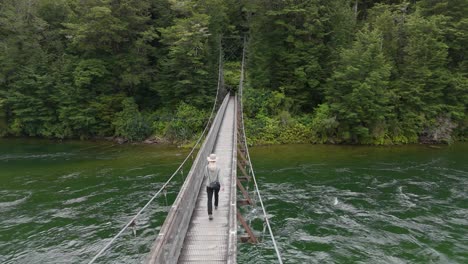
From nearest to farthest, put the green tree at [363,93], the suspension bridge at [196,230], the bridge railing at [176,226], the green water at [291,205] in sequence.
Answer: the bridge railing at [176,226] → the suspension bridge at [196,230] → the green water at [291,205] → the green tree at [363,93]

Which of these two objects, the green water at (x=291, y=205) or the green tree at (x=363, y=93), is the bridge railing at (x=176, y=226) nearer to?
the green water at (x=291, y=205)

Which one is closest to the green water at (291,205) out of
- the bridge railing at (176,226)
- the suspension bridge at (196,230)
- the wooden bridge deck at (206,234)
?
the wooden bridge deck at (206,234)

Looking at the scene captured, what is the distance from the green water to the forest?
143 inches

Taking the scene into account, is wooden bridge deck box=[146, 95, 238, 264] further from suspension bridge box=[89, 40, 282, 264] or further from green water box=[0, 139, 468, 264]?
green water box=[0, 139, 468, 264]

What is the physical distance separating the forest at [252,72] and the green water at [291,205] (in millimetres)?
3639

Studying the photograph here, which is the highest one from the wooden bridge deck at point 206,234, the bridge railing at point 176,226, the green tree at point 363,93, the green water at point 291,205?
the green tree at point 363,93

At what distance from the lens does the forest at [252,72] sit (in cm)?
2212

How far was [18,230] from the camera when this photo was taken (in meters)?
10.5

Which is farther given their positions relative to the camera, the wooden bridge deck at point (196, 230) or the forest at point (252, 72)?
the forest at point (252, 72)

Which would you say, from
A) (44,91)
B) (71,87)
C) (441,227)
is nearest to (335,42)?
(441,227)

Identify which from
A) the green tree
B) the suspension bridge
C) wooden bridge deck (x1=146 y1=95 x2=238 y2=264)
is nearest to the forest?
the green tree

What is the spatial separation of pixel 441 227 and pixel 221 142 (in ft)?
28.1

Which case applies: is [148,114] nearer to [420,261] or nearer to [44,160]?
[44,160]

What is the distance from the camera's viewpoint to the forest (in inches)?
871
